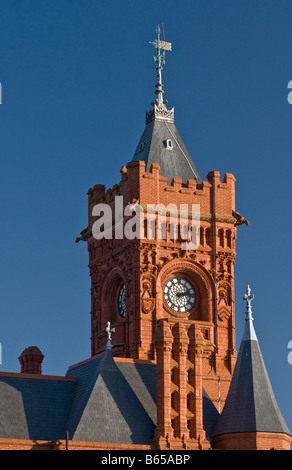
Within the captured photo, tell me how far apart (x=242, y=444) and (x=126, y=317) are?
1677 cm

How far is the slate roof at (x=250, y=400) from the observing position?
318 feet

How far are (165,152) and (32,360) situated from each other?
1871 cm

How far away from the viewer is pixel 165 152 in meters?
115

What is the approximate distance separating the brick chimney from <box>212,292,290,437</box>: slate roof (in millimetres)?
14559

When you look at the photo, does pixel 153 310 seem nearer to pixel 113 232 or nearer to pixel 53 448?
pixel 113 232

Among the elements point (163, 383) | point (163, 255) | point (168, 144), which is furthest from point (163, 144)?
point (163, 383)

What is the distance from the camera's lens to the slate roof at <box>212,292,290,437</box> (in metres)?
96.9

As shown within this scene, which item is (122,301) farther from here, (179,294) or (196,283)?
(196,283)

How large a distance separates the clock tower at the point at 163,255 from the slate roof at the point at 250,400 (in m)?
5.09

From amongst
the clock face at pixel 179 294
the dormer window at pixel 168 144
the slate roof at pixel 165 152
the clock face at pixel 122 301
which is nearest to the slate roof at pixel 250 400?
the clock face at pixel 179 294

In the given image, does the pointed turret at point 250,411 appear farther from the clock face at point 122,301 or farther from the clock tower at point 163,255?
the clock face at point 122,301

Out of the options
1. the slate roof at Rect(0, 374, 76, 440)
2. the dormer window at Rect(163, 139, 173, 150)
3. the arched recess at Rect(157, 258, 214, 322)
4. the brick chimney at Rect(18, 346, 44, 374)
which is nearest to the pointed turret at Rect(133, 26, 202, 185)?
the dormer window at Rect(163, 139, 173, 150)

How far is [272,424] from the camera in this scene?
318ft
